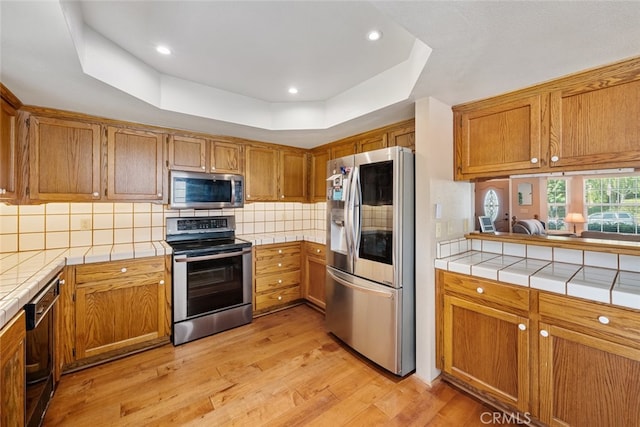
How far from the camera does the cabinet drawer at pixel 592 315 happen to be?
1.24 m

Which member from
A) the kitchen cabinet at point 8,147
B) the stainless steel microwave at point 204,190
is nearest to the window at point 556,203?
the stainless steel microwave at point 204,190

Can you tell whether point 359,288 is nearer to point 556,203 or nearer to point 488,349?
point 488,349

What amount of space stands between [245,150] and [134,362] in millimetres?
2304

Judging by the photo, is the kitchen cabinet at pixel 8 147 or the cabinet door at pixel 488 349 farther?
the kitchen cabinet at pixel 8 147

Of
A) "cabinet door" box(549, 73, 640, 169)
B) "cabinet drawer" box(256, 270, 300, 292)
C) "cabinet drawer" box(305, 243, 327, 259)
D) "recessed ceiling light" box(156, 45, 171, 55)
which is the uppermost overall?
"recessed ceiling light" box(156, 45, 171, 55)

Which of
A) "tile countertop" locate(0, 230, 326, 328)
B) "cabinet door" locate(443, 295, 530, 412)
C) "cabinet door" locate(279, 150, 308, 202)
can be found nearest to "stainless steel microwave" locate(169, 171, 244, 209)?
"tile countertop" locate(0, 230, 326, 328)

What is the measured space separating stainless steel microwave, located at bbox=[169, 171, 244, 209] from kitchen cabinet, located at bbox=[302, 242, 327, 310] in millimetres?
1004

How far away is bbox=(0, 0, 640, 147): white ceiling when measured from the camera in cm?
115

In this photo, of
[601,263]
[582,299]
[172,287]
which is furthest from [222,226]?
[601,263]

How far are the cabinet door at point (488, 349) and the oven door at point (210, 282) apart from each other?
1968 mm

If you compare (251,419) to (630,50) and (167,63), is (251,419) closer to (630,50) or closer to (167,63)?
(167,63)

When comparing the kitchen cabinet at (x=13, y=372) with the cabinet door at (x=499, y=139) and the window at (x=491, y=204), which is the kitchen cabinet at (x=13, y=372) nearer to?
the cabinet door at (x=499, y=139)

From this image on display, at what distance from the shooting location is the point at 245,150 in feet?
10.4

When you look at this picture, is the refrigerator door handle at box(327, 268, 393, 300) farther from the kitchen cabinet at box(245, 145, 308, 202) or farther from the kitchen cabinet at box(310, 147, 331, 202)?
the kitchen cabinet at box(245, 145, 308, 202)
